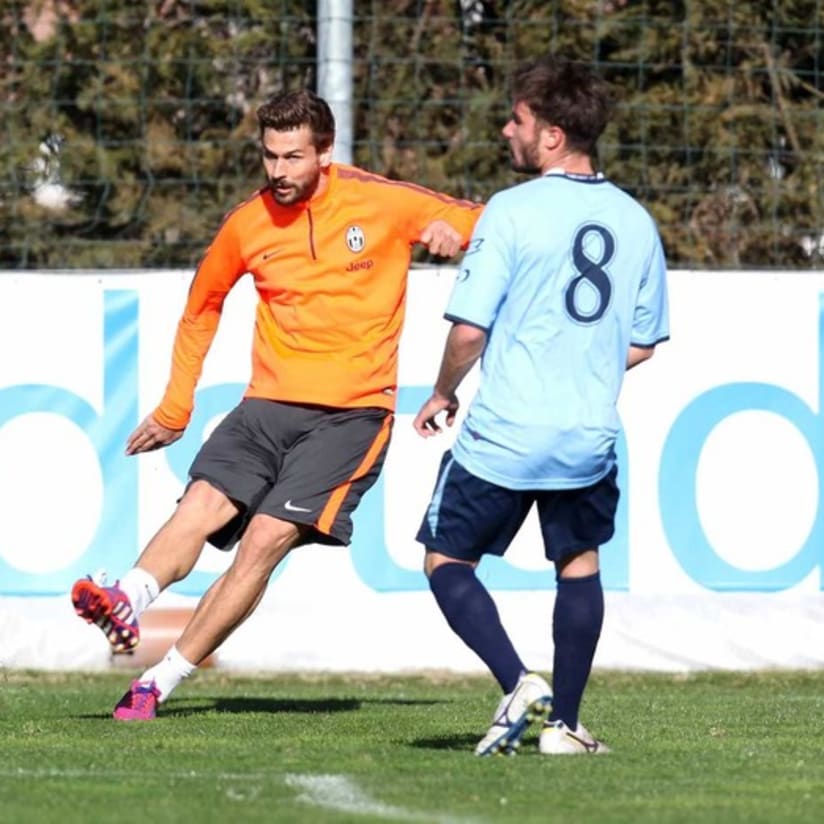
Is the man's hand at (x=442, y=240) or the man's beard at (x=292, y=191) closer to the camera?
the man's hand at (x=442, y=240)

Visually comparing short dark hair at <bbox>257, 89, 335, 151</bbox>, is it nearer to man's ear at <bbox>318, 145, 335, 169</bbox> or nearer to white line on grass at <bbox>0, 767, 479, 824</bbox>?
man's ear at <bbox>318, 145, 335, 169</bbox>

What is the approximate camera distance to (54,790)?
5.48 metres

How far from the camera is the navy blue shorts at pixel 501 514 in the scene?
6.04m

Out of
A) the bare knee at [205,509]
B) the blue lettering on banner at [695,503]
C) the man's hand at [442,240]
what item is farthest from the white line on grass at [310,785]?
the blue lettering on banner at [695,503]

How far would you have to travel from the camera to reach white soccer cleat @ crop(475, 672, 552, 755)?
→ 594 centimetres

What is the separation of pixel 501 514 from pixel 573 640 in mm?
422

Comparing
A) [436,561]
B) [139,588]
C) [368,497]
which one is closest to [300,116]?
[139,588]

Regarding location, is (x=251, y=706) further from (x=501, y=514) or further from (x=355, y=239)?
(x=501, y=514)

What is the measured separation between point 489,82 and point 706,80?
1.20m

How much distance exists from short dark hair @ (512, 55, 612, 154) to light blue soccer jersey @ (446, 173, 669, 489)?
5.5 inches

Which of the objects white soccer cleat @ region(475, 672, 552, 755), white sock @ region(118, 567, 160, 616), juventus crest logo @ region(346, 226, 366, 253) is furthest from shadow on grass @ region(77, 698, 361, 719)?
white soccer cleat @ region(475, 672, 552, 755)

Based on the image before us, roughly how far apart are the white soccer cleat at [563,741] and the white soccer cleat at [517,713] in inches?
3.3

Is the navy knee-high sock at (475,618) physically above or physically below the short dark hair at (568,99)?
below

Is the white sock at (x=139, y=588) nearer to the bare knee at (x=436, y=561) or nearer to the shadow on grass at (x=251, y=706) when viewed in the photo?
the shadow on grass at (x=251, y=706)
